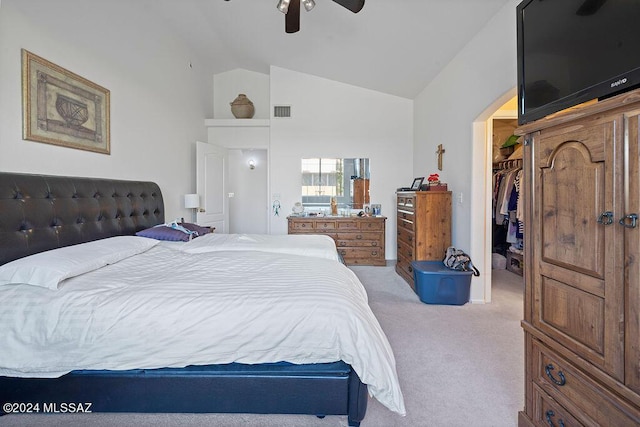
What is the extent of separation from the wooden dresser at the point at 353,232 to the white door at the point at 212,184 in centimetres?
118

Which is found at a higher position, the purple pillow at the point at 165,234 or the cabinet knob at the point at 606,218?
the cabinet knob at the point at 606,218

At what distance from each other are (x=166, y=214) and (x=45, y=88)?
1993 mm

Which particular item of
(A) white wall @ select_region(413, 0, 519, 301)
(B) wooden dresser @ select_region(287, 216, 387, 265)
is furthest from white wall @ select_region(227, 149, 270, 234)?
(A) white wall @ select_region(413, 0, 519, 301)

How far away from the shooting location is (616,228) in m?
0.98

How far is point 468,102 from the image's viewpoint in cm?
340

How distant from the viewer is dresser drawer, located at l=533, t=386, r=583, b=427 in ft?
3.94

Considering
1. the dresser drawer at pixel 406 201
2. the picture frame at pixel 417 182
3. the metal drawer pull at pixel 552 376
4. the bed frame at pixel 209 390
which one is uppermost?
the picture frame at pixel 417 182

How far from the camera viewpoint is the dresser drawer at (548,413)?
47.3 inches

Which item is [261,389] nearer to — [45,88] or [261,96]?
[45,88]

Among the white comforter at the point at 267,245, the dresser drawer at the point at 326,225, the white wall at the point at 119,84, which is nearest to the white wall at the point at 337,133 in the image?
the dresser drawer at the point at 326,225

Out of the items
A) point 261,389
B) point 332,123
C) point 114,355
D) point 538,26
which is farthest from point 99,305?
point 332,123

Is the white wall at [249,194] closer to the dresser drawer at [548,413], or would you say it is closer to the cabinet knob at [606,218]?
the dresser drawer at [548,413]

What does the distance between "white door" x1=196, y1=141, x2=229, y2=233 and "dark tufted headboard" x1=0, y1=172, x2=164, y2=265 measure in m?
1.47

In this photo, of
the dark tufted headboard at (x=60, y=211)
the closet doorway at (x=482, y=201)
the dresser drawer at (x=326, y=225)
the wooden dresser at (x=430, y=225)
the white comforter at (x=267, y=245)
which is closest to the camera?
the dark tufted headboard at (x=60, y=211)
